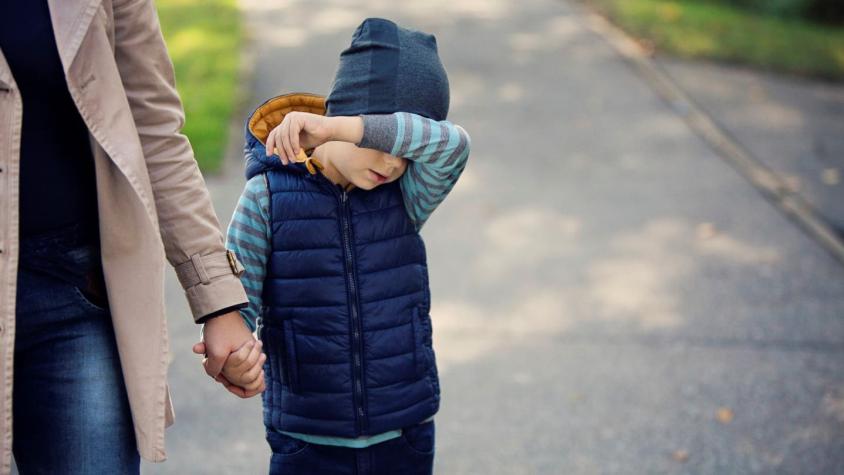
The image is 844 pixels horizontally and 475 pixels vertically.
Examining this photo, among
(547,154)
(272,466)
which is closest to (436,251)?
(547,154)

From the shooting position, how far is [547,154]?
7.32m

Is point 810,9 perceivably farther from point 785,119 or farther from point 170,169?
point 170,169

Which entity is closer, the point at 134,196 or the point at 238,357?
the point at 134,196

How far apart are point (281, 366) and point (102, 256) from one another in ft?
2.12

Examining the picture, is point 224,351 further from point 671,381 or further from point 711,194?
point 711,194

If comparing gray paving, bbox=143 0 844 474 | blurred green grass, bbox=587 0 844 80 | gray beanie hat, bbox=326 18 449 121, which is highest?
gray beanie hat, bbox=326 18 449 121

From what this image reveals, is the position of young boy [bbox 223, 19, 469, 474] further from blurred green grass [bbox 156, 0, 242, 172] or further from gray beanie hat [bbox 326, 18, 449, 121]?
blurred green grass [bbox 156, 0, 242, 172]

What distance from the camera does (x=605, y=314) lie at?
16.7 ft

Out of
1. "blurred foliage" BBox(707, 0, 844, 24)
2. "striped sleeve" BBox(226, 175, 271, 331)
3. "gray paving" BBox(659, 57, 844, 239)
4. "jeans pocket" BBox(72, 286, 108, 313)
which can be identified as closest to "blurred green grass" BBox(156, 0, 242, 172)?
"gray paving" BBox(659, 57, 844, 239)

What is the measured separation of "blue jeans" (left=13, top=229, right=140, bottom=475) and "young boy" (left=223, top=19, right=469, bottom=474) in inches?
17.8

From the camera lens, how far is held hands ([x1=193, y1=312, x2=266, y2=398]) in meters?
2.24

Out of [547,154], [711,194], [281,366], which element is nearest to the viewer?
[281,366]

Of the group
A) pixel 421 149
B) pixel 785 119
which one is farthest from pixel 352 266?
pixel 785 119

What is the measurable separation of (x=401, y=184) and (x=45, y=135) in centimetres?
89
